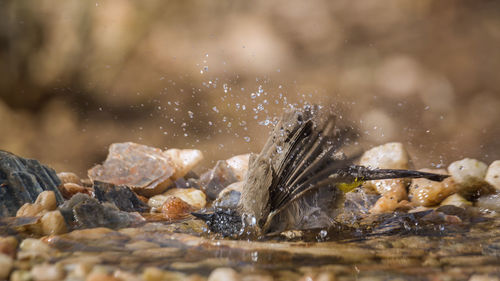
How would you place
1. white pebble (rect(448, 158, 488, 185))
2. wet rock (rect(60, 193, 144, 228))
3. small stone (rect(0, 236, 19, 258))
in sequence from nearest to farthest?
small stone (rect(0, 236, 19, 258)) → wet rock (rect(60, 193, 144, 228)) → white pebble (rect(448, 158, 488, 185))

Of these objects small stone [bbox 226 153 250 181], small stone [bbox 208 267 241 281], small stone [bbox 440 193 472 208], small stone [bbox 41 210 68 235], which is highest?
small stone [bbox 226 153 250 181]

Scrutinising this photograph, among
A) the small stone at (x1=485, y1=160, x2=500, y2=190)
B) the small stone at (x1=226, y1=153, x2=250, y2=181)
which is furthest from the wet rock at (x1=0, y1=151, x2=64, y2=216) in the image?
the small stone at (x1=485, y1=160, x2=500, y2=190)

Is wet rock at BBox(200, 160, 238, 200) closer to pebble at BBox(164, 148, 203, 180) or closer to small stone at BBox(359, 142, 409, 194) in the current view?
pebble at BBox(164, 148, 203, 180)

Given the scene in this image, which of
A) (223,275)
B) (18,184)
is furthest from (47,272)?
Result: (18,184)

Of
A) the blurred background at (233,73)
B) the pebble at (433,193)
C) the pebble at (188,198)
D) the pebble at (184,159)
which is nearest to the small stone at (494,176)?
the pebble at (433,193)

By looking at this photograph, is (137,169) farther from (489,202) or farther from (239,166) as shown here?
(489,202)

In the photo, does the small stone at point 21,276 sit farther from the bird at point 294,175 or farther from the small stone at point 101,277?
the bird at point 294,175
